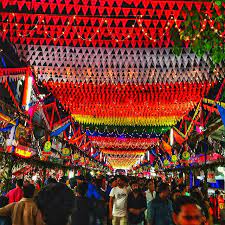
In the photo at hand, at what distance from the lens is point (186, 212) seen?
3275 mm

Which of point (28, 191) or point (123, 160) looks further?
point (123, 160)

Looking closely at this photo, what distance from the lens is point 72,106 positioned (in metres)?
18.8

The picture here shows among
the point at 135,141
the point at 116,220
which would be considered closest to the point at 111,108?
the point at 116,220

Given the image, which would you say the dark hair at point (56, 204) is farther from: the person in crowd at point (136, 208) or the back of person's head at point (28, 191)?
the person in crowd at point (136, 208)

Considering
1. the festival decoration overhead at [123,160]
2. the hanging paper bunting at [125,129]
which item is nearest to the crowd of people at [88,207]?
the hanging paper bunting at [125,129]

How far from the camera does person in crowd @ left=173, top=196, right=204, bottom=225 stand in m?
3.22

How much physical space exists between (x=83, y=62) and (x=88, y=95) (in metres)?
4.35

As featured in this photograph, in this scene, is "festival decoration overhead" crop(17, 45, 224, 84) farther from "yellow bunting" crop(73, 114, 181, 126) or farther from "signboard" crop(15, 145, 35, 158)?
"yellow bunting" crop(73, 114, 181, 126)

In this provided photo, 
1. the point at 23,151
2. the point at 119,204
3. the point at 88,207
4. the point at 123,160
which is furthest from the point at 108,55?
the point at 123,160

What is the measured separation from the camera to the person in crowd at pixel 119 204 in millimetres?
8457

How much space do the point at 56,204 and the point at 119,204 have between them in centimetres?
625

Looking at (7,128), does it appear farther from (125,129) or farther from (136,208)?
(125,129)

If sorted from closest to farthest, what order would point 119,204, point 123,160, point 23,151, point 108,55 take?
point 119,204 < point 108,55 < point 23,151 < point 123,160

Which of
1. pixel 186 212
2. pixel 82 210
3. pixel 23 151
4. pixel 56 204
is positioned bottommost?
pixel 82 210
